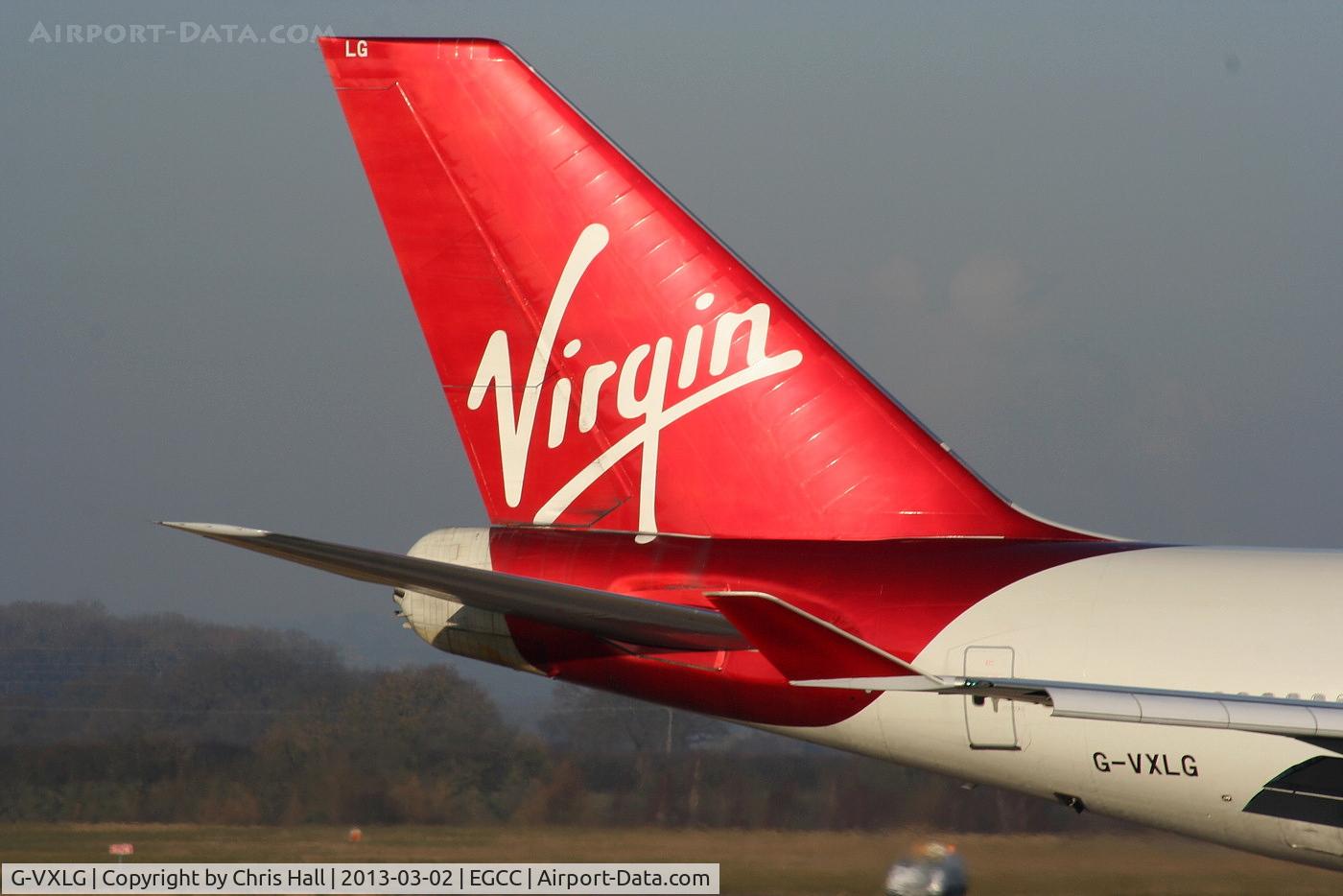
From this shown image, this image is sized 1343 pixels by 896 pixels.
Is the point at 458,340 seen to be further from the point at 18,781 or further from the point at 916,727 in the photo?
the point at 18,781

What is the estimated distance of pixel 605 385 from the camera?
12.3 metres

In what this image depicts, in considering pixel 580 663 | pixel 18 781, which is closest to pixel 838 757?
pixel 580 663

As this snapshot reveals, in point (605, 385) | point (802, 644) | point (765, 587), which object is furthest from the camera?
point (605, 385)

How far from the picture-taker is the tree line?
15992 millimetres

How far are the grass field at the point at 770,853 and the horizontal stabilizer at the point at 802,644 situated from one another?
5.77 m

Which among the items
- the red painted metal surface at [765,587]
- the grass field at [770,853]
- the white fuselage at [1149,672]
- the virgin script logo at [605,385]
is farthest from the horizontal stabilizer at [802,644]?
the grass field at [770,853]

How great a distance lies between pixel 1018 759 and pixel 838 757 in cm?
632

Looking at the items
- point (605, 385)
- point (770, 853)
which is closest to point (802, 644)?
point (605, 385)

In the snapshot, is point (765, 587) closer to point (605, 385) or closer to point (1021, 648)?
point (1021, 648)

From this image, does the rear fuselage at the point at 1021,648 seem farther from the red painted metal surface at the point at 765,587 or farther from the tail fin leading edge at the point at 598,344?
the tail fin leading edge at the point at 598,344

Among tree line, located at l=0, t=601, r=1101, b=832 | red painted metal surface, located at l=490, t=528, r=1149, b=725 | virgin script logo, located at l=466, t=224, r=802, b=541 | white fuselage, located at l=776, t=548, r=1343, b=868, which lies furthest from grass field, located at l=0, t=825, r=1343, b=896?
virgin script logo, located at l=466, t=224, r=802, b=541

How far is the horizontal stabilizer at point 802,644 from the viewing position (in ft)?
28.4

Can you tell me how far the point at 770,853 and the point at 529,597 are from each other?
6.38 meters

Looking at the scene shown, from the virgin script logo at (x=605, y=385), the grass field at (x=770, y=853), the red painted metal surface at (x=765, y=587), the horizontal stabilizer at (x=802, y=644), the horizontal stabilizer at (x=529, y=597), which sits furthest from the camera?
the grass field at (x=770, y=853)
